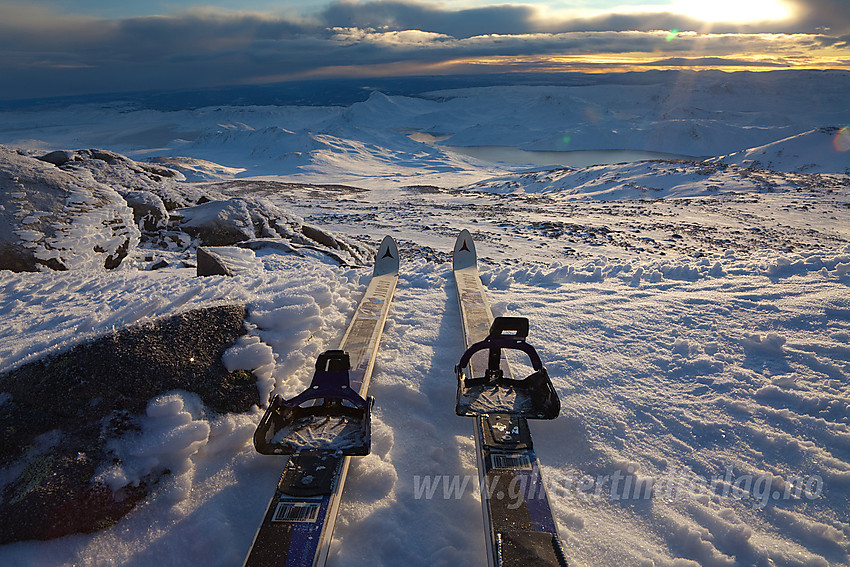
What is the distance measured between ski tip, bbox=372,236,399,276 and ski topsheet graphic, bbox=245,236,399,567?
9.15ft

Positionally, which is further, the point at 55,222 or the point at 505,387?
the point at 55,222

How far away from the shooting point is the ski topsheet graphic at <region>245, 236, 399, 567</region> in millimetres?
1991

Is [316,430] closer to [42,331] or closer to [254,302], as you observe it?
[254,302]

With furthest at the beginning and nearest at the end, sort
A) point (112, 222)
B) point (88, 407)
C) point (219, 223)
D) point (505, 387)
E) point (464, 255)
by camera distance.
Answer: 1. point (219, 223)
2. point (112, 222)
3. point (464, 255)
4. point (505, 387)
5. point (88, 407)

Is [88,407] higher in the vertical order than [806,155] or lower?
higher

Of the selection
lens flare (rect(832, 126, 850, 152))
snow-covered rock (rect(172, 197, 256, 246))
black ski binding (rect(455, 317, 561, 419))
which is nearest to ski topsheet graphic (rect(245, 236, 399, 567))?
black ski binding (rect(455, 317, 561, 419))

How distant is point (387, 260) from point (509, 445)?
4026 millimetres

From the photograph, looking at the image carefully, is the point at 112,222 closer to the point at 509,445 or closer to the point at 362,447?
the point at 362,447

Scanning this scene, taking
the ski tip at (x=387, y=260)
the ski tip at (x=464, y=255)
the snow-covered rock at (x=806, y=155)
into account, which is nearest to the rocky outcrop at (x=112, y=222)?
the ski tip at (x=387, y=260)

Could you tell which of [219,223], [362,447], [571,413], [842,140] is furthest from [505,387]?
[842,140]

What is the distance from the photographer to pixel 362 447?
248 centimetres

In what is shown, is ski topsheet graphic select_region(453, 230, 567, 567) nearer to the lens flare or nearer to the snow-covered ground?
the snow-covered ground

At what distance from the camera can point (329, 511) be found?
2154mm

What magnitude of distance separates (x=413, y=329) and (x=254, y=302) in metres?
1.57
